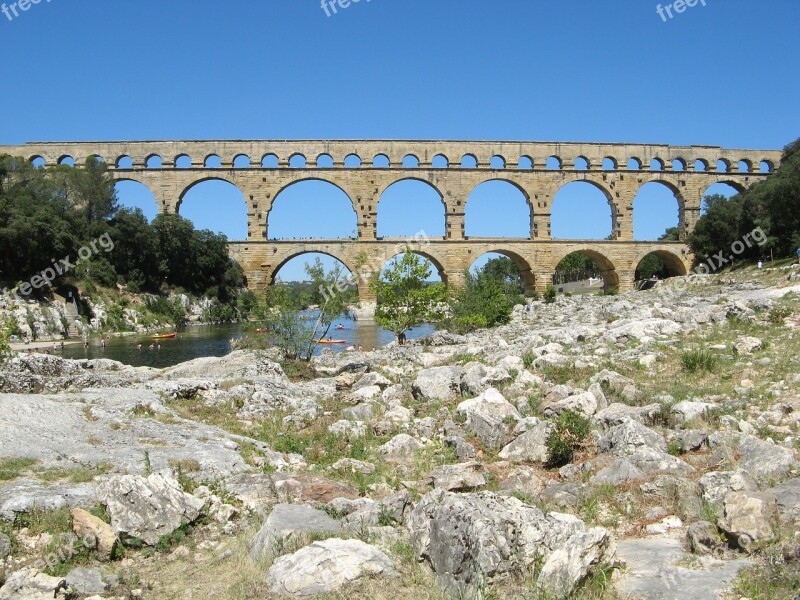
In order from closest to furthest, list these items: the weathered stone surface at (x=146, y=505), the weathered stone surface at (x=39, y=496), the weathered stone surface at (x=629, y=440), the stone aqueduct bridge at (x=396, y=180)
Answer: the weathered stone surface at (x=146, y=505)
the weathered stone surface at (x=39, y=496)
the weathered stone surface at (x=629, y=440)
the stone aqueduct bridge at (x=396, y=180)

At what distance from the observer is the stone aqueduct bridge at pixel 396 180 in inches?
1430

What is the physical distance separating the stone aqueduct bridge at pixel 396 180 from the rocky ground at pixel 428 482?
2675 cm

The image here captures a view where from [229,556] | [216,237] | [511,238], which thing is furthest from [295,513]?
[216,237]

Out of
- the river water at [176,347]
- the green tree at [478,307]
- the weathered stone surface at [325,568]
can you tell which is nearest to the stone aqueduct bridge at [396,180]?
the river water at [176,347]

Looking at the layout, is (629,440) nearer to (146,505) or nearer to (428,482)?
(428,482)

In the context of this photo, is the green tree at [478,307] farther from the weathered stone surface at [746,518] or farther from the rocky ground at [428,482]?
the weathered stone surface at [746,518]

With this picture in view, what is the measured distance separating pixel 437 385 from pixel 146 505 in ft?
17.0

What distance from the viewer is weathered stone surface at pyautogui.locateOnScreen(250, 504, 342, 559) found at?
3.71 m

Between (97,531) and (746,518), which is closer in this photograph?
(746,518)

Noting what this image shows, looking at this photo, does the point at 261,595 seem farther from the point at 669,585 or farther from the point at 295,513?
the point at 669,585

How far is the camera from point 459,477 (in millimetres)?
5043

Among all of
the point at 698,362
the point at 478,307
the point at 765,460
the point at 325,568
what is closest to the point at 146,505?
the point at 325,568

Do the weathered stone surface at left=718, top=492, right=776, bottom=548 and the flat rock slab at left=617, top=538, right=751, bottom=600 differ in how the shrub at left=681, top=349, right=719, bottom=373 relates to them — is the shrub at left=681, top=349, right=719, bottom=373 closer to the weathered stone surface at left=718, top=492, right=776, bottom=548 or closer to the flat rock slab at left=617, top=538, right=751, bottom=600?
the weathered stone surface at left=718, top=492, right=776, bottom=548

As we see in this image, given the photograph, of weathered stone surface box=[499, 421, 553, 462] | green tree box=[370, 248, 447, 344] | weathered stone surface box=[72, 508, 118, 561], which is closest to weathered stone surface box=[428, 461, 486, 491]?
weathered stone surface box=[499, 421, 553, 462]
